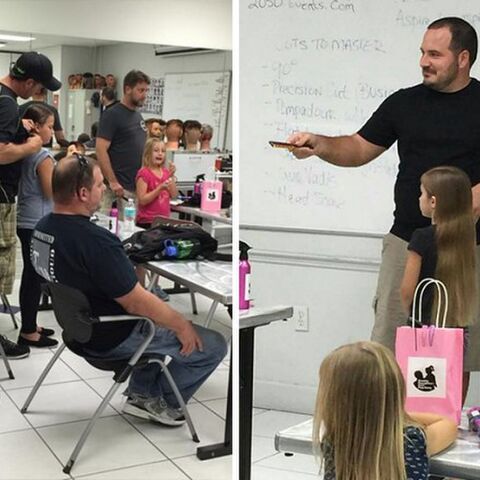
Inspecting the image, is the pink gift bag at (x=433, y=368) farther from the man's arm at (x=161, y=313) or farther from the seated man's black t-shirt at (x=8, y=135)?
the seated man's black t-shirt at (x=8, y=135)

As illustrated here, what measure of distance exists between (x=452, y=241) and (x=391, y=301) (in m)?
0.21

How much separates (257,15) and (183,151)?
1.26 ft

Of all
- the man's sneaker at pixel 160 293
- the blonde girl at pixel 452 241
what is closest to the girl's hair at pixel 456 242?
the blonde girl at pixel 452 241

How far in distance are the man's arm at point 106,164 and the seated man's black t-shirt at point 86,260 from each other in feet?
0.39

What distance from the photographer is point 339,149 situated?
6.03 ft

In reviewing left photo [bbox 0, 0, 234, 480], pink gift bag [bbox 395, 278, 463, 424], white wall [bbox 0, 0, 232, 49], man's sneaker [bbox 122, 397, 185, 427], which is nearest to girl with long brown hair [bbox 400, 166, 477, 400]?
pink gift bag [bbox 395, 278, 463, 424]

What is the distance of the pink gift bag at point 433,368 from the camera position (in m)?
1.55

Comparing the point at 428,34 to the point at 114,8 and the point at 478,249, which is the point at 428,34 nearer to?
the point at 478,249

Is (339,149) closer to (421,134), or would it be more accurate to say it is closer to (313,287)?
(421,134)

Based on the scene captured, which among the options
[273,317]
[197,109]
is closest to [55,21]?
[197,109]

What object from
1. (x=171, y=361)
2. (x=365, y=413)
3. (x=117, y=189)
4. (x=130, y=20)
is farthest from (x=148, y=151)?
(x=365, y=413)

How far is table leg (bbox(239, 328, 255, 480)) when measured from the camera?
1.71 m

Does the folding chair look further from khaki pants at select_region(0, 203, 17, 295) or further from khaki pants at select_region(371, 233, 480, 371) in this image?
khaki pants at select_region(371, 233, 480, 371)

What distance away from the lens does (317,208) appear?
184 centimetres
